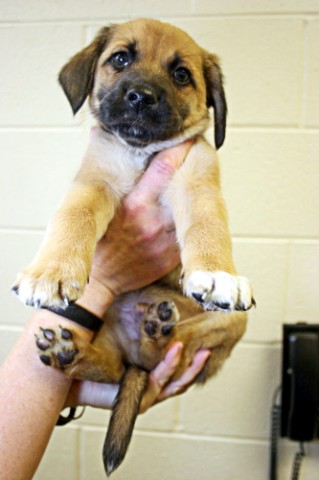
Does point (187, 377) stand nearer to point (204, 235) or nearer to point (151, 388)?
point (151, 388)

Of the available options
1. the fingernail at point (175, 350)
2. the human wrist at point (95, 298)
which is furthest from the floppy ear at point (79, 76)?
the fingernail at point (175, 350)

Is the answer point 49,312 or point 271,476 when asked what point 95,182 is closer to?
point 49,312

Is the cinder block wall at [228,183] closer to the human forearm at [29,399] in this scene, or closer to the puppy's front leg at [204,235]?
the puppy's front leg at [204,235]

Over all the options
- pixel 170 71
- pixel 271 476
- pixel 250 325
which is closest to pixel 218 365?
pixel 250 325

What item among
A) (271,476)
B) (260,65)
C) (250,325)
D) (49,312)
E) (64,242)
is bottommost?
(271,476)

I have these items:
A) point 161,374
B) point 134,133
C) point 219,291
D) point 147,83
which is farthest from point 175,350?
point 147,83

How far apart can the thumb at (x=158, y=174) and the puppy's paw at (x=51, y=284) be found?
1.33 feet

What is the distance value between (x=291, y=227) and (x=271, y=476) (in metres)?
1.03

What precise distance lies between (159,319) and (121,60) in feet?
2.62

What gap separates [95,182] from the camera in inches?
50.1

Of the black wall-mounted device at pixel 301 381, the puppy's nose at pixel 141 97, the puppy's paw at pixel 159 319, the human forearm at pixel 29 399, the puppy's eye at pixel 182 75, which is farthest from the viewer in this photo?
the black wall-mounted device at pixel 301 381

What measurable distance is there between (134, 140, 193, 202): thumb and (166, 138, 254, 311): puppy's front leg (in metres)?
0.02

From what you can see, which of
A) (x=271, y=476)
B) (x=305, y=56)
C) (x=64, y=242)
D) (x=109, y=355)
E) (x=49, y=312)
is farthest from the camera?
(x=271, y=476)

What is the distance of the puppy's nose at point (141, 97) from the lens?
1.16 meters
